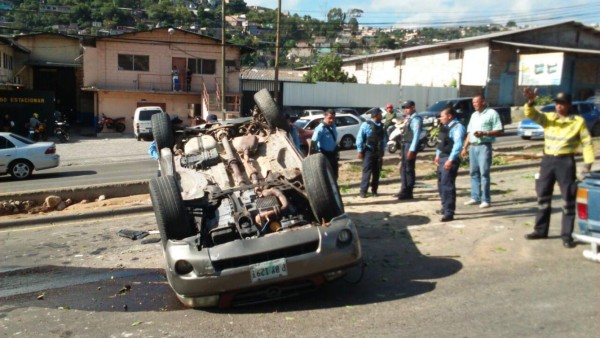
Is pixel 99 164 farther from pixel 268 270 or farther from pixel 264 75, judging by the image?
pixel 264 75

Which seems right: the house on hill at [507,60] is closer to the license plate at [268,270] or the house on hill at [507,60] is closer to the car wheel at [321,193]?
the car wheel at [321,193]

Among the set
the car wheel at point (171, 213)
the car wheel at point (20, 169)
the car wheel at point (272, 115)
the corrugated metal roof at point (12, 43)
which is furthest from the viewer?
the corrugated metal roof at point (12, 43)

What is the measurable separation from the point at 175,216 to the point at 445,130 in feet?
15.0

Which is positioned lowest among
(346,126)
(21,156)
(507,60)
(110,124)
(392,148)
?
(110,124)

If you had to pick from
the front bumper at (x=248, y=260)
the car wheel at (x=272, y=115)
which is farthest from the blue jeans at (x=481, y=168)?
the front bumper at (x=248, y=260)

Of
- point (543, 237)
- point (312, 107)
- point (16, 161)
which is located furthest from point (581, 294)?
point (312, 107)

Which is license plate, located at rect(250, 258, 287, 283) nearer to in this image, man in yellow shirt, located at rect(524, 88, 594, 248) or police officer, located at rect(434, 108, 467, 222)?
man in yellow shirt, located at rect(524, 88, 594, 248)

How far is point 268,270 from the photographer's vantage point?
16.0 feet

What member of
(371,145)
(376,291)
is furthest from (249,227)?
(371,145)

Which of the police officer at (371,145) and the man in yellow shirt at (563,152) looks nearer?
the man in yellow shirt at (563,152)

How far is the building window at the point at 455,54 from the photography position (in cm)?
4169

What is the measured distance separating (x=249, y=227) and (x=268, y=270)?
577 millimetres

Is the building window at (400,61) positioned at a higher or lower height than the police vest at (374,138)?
higher

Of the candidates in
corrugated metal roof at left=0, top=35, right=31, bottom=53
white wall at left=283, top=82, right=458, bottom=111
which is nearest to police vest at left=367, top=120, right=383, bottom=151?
white wall at left=283, top=82, right=458, bottom=111
